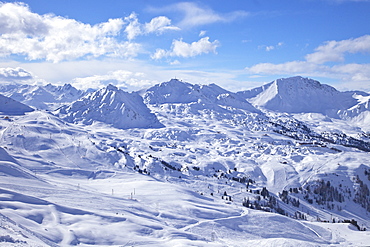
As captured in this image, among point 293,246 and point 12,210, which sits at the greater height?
point 12,210

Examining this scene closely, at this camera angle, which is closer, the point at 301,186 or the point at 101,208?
the point at 101,208

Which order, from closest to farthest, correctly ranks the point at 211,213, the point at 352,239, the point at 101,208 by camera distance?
the point at 101,208 < the point at 352,239 < the point at 211,213

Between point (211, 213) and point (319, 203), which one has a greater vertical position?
point (211, 213)

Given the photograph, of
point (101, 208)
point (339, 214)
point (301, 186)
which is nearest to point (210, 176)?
point (301, 186)

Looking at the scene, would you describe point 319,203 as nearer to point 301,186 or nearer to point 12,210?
point 301,186

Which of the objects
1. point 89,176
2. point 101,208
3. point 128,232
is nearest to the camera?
point 128,232

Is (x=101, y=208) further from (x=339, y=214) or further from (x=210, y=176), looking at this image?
(x=339, y=214)

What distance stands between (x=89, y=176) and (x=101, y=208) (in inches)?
3098

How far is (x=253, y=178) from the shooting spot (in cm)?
19438

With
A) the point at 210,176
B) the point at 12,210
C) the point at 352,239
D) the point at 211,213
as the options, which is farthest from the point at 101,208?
the point at 210,176

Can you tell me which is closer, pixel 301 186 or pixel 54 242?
Result: pixel 54 242

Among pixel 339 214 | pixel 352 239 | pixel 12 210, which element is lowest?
pixel 339 214

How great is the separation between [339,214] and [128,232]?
143m

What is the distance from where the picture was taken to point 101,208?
224 feet
